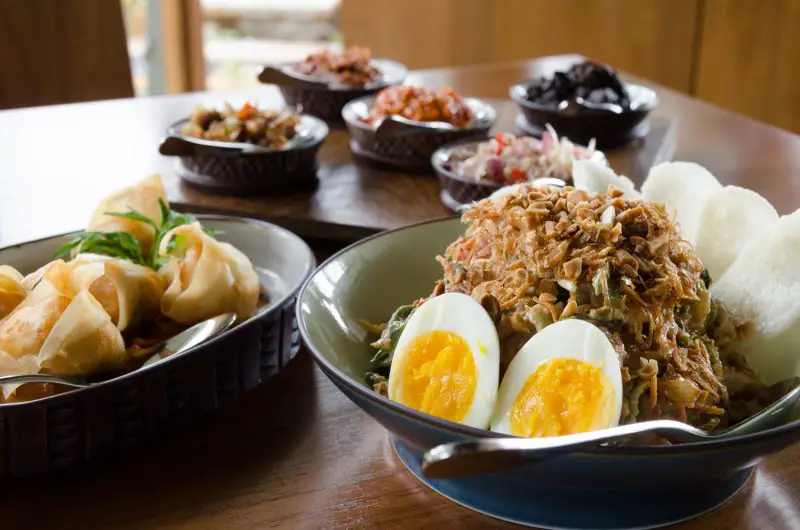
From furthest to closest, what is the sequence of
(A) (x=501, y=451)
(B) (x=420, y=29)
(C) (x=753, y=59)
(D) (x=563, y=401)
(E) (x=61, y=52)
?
(B) (x=420, y=29), (C) (x=753, y=59), (E) (x=61, y=52), (D) (x=563, y=401), (A) (x=501, y=451)

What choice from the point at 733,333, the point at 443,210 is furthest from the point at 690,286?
the point at 443,210

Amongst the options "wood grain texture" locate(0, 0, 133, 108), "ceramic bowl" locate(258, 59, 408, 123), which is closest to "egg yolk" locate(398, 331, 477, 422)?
"ceramic bowl" locate(258, 59, 408, 123)

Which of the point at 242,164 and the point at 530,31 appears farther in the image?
the point at 530,31

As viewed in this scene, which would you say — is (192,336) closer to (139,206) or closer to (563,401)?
(139,206)

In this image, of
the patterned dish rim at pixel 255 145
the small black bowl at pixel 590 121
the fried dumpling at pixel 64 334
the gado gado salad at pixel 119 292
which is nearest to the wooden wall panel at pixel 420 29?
the small black bowl at pixel 590 121

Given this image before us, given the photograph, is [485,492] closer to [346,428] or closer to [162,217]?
[346,428]

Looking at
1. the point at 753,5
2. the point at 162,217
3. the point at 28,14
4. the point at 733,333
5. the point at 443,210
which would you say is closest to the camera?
the point at 733,333

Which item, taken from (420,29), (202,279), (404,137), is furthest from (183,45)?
(202,279)
